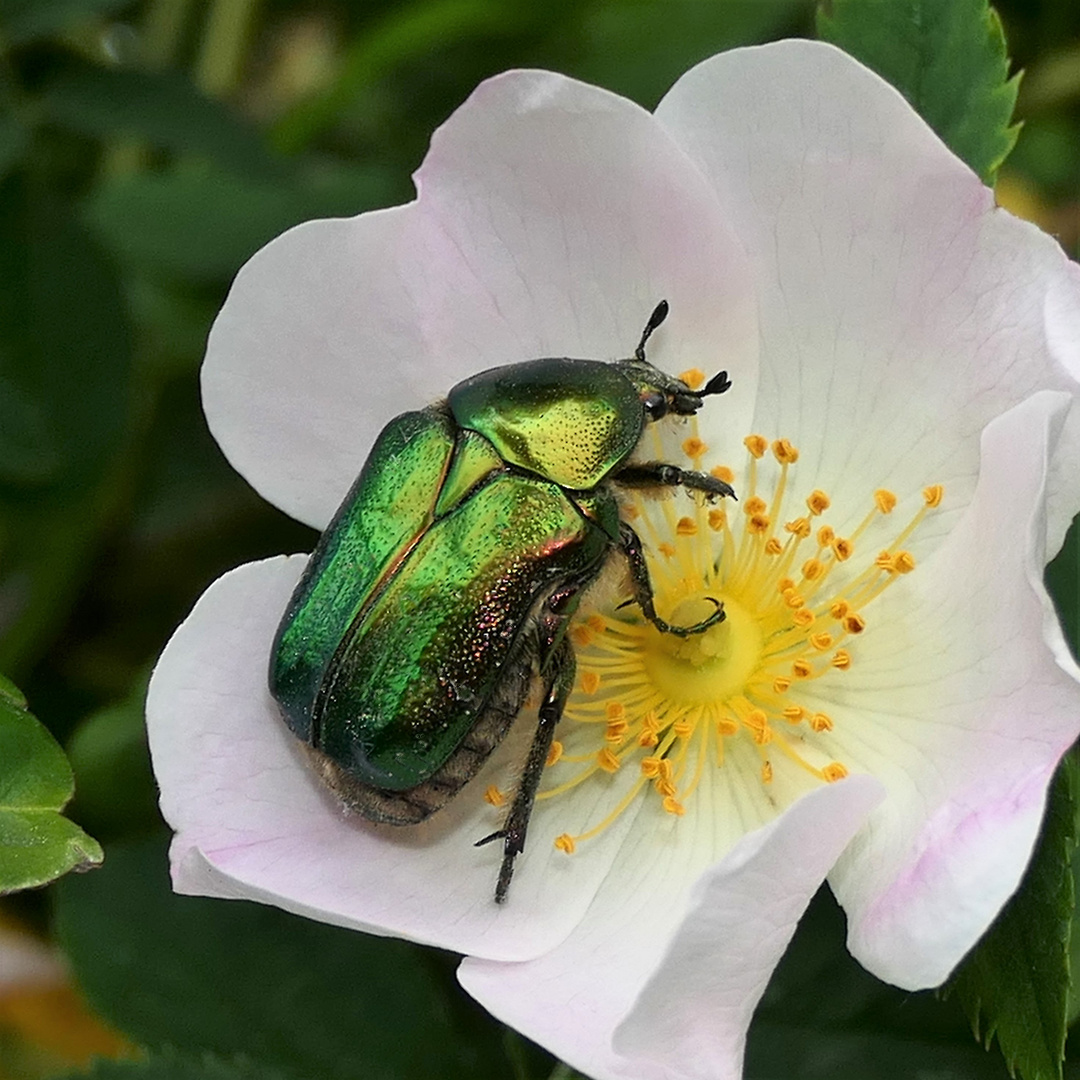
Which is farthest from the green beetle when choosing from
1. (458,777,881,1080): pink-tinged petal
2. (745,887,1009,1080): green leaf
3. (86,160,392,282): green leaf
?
(86,160,392,282): green leaf

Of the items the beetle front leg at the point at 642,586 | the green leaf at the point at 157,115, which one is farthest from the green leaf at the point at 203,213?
the beetle front leg at the point at 642,586

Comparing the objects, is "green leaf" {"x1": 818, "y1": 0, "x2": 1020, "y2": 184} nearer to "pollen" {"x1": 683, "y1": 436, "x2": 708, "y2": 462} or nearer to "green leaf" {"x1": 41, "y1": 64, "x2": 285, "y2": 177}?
"pollen" {"x1": 683, "y1": 436, "x2": 708, "y2": 462}

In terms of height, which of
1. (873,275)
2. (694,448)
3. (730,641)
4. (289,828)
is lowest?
→ (289,828)

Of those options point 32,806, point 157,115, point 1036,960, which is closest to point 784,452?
point 1036,960

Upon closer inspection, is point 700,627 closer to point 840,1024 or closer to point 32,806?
point 840,1024

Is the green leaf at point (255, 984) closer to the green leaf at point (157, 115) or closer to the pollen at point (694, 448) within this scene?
the pollen at point (694, 448)
